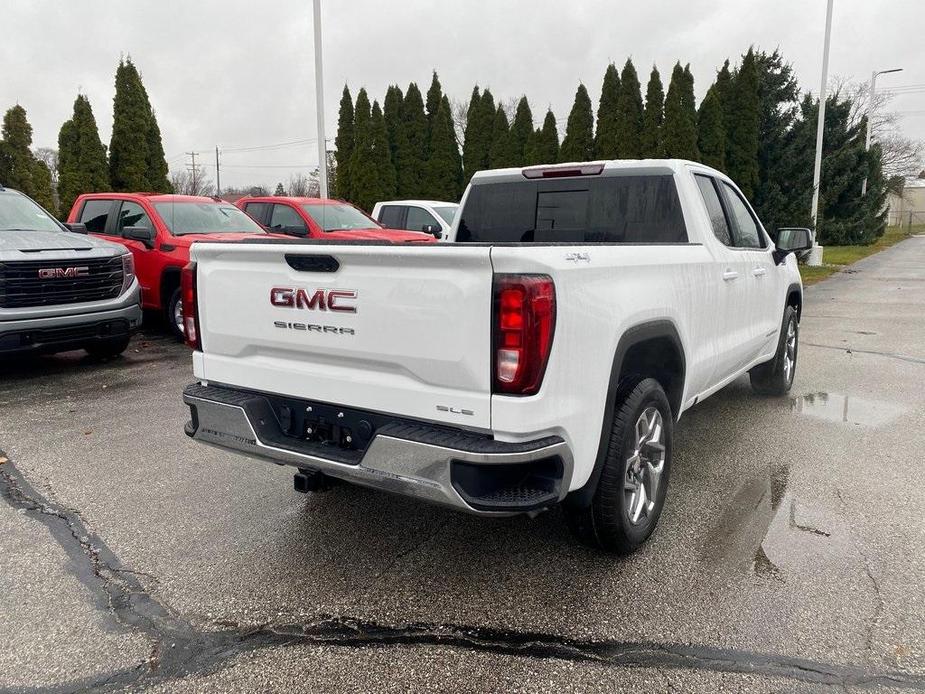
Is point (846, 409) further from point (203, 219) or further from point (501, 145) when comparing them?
point (501, 145)

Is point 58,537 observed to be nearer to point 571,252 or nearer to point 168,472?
point 168,472

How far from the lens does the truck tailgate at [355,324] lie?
8.87 ft

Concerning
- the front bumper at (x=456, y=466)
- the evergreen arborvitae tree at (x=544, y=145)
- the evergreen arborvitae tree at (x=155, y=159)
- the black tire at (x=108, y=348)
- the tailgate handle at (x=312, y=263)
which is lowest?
the black tire at (x=108, y=348)

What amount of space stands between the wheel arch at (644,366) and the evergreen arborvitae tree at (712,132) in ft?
75.4

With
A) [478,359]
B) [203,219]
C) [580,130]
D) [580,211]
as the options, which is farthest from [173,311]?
[580,130]

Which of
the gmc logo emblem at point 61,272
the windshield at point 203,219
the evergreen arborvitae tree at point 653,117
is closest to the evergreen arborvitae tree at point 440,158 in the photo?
the evergreen arborvitae tree at point 653,117

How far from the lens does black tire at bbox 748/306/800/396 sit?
20.7 ft

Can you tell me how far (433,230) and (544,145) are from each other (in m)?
16.5

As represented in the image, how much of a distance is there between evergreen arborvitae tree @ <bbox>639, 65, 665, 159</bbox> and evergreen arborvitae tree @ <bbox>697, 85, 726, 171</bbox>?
4.52 ft

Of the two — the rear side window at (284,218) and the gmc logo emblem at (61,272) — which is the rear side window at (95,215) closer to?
the rear side window at (284,218)

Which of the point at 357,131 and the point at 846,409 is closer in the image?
the point at 846,409

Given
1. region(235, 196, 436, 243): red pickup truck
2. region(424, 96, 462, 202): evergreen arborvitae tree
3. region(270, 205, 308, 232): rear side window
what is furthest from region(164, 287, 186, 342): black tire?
region(424, 96, 462, 202): evergreen arborvitae tree

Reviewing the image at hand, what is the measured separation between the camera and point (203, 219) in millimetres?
10203

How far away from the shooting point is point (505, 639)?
285 centimetres
